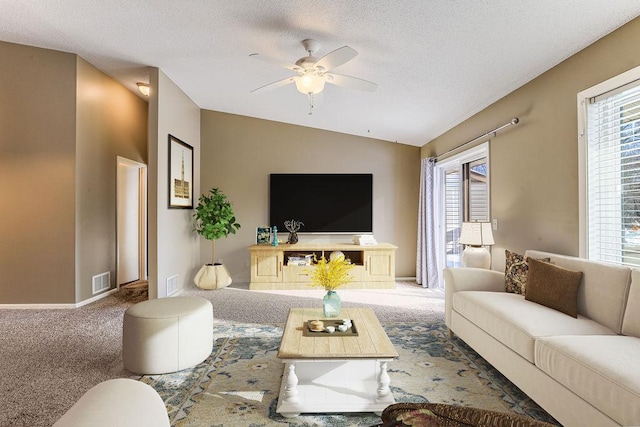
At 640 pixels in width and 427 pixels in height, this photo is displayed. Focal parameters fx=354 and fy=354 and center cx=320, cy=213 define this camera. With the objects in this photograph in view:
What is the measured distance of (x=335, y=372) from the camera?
2.23 meters

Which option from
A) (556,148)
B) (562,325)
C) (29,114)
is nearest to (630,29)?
(556,148)

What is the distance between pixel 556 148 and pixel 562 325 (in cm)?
161

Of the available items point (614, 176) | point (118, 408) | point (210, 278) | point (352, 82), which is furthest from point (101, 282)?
point (614, 176)

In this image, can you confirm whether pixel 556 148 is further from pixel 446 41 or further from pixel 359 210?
pixel 359 210

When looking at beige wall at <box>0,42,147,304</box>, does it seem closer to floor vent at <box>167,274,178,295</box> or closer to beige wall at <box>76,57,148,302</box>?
beige wall at <box>76,57,148,302</box>

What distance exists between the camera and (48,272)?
164 inches

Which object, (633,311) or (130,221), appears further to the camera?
(130,221)

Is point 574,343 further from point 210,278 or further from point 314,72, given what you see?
point 210,278

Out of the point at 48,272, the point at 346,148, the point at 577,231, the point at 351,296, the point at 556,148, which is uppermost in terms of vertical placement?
the point at 346,148

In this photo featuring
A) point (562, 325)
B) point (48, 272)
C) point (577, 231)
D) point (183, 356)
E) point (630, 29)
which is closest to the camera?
point (562, 325)

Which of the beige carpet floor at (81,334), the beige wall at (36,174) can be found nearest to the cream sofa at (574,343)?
the beige carpet floor at (81,334)

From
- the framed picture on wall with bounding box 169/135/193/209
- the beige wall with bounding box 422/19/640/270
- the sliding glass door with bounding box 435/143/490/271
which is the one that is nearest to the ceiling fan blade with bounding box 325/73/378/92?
the beige wall with bounding box 422/19/640/270

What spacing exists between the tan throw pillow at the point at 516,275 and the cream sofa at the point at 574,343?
9cm

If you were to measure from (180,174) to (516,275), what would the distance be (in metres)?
4.22
